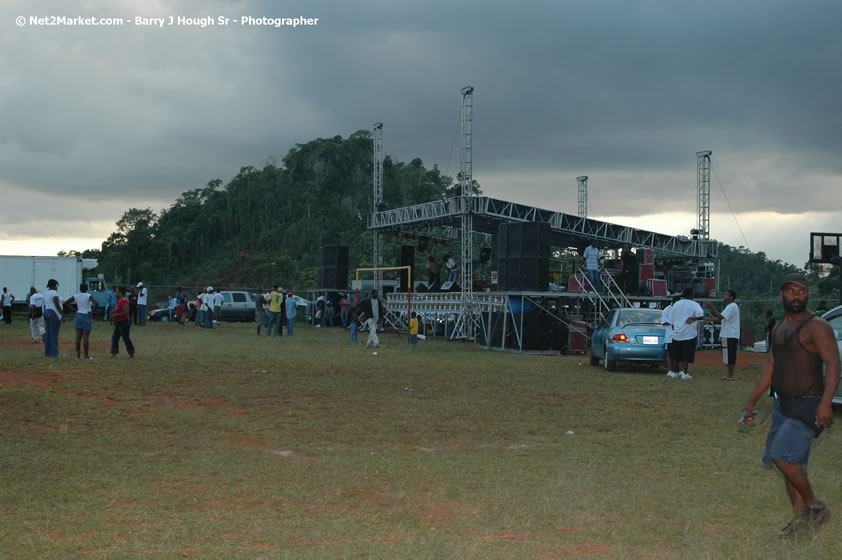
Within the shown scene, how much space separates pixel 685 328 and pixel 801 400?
34.7 feet

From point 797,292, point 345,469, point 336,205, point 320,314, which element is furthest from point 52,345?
point 336,205

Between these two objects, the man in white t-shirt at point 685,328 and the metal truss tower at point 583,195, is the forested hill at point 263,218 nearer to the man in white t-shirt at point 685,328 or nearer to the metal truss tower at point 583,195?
the metal truss tower at point 583,195

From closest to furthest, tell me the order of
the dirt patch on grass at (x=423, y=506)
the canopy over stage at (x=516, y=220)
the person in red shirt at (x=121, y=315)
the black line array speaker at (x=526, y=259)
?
the dirt patch on grass at (x=423, y=506)
the person in red shirt at (x=121, y=315)
the black line array speaker at (x=526, y=259)
the canopy over stage at (x=516, y=220)

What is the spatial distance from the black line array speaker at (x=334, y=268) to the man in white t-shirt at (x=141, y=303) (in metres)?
9.11

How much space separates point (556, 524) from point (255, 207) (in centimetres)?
8393

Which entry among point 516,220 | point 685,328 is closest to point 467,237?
point 516,220

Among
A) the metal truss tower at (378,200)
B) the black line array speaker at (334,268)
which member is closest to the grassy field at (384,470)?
the black line array speaker at (334,268)

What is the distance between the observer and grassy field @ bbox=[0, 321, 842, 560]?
4941mm

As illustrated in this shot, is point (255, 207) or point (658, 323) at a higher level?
point (255, 207)

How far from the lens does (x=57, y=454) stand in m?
7.55

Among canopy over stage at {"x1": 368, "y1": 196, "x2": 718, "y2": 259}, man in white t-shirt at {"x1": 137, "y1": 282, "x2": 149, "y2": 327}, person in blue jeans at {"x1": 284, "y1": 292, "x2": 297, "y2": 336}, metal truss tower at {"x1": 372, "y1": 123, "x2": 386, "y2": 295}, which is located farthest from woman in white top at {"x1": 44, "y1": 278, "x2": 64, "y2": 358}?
metal truss tower at {"x1": 372, "y1": 123, "x2": 386, "y2": 295}

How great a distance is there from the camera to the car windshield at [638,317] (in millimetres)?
17031

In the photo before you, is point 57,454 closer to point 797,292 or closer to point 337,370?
point 797,292

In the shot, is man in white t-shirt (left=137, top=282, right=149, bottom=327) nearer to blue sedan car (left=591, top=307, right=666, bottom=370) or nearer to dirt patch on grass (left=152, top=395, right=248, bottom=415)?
blue sedan car (left=591, top=307, right=666, bottom=370)
